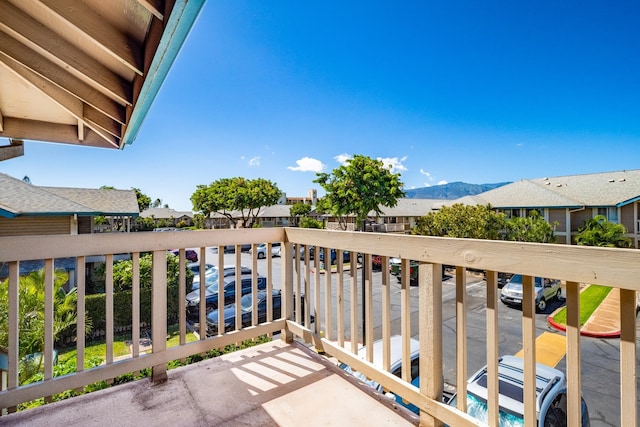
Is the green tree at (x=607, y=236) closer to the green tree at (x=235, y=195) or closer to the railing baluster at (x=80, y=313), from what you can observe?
the railing baluster at (x=80, y=313)

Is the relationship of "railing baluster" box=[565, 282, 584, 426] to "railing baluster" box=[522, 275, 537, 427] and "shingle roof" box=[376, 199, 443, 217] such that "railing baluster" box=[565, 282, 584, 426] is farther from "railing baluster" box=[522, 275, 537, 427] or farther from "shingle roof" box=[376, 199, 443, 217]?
"shingle roof" box=[376, 199, 443, 217]

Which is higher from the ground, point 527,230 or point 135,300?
point 135,300

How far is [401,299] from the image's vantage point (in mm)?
1408

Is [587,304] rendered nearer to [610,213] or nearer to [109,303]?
[610,213]

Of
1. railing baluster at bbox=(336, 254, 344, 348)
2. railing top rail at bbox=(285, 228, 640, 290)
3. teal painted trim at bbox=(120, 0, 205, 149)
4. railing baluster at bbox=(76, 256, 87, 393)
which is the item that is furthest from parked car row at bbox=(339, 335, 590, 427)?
teal painted trim at bbox=(120, 0, 205, 149)

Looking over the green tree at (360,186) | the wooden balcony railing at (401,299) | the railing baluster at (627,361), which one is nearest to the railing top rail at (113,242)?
the wooden balcony railing at (401,299)

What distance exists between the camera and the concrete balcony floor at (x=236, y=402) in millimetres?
1485

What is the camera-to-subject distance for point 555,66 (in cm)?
2242

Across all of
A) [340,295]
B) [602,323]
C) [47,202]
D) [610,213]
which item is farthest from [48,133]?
[610,213]

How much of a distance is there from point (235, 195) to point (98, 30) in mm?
25663

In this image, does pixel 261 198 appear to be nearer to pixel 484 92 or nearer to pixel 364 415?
pixel 484 92

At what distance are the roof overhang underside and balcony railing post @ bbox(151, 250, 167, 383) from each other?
0.95m

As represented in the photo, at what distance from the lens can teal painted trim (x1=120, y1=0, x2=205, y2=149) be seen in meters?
0.89

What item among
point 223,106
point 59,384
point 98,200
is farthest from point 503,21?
point 98,200
